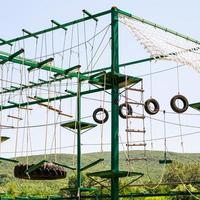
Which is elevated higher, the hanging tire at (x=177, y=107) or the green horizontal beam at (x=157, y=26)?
the green horizontal beam at (x=157, y=26)

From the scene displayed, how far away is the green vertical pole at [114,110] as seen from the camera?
1202 centimetres

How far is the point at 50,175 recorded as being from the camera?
14.4 meters

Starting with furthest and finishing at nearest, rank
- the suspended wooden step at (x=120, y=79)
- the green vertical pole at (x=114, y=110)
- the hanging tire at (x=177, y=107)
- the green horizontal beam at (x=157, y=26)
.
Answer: the hanging tire at (x=177, y=107) < the green horizontal beam at (x=157, y=26) < the suspended wooden step at (x=120, y=79) < the green vertical pole at (x=114, y=110)

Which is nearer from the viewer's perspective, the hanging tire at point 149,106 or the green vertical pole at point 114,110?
the green vertical pole at point 114,110

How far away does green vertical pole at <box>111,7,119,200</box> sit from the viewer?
473 inches

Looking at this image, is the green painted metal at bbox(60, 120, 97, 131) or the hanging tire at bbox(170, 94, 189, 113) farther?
the green painted metal at bbox(60, 120, 97, 131)

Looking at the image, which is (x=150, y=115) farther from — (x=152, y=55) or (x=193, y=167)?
(x=193, y=167)

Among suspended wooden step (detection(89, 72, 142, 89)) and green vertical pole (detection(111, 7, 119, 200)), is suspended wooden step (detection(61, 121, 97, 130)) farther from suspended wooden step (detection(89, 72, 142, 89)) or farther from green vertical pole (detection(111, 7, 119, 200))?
green vertical pole (detection(111, 7, 119, 200))

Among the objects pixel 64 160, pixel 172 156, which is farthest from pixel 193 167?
pixel 64 160

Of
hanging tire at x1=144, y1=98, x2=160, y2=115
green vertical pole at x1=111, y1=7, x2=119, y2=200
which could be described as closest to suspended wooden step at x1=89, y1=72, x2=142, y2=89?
green vertical pole at x1=111, y1=7, x2=119, y2=200

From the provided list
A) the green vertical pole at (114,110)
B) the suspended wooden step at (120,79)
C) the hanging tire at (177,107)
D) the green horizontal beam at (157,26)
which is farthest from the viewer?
the hanging tire at (177,107)

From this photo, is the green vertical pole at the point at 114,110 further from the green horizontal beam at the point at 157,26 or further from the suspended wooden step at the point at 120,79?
the green horizontal beam at the point at 157,26

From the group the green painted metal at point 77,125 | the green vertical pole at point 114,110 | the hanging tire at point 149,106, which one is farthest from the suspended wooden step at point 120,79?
the green painted metal at point 77,125

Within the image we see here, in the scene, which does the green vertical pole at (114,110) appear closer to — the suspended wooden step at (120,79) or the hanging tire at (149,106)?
the suspended wooden step at (120,79)
